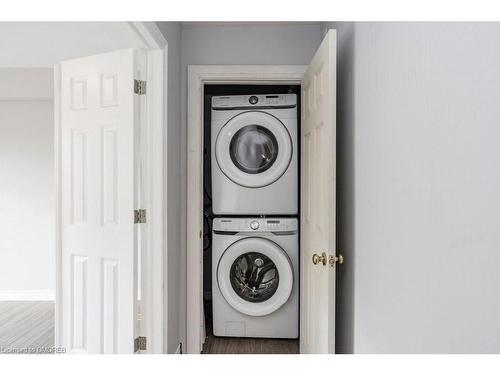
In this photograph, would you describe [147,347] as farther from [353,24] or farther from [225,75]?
[353,24]

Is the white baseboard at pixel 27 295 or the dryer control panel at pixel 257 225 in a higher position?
the dryer control panel at pixel 257 225

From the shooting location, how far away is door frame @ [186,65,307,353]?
2734 millimetres

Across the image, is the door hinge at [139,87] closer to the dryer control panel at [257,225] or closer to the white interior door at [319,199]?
the white interior door at [319,199]

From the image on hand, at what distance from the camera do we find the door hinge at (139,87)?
2.18 meters

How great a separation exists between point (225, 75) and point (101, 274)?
4.99 ft

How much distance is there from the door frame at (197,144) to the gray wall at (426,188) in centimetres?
103

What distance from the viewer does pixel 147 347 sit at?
2250 millimetres

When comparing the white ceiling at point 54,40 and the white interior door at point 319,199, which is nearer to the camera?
the white interior door at point 319,199

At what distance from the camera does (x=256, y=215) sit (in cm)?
320

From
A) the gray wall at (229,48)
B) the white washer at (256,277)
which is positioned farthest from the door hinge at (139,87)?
the white washer at (256,277)

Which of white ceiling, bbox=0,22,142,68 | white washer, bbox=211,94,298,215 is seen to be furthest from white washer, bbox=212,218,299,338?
white ceiling, bbox=0,22,142,68

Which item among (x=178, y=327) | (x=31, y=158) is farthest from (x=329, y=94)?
(x=31, y=158)

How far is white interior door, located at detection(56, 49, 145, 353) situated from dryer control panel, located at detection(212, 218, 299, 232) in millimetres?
1021

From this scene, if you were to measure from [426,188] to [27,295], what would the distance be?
15.2ft
